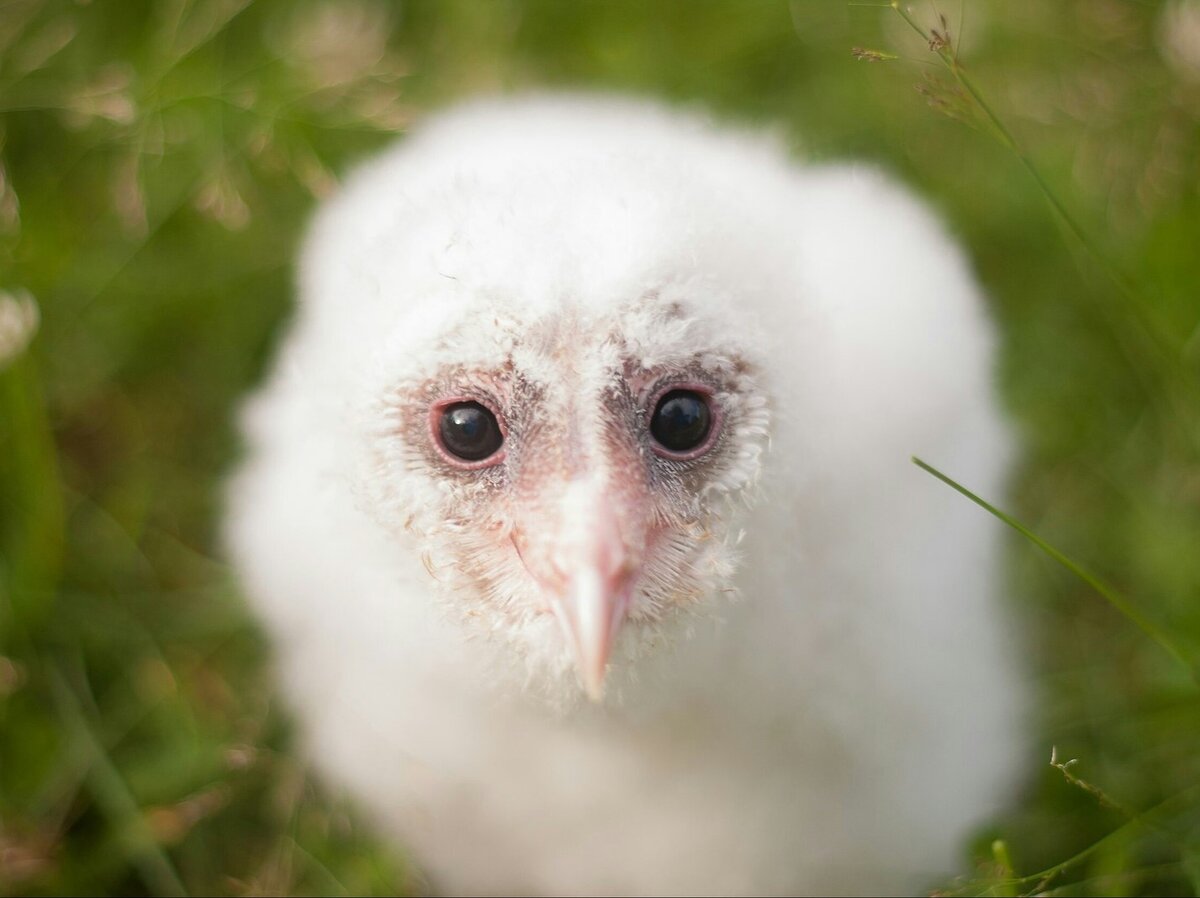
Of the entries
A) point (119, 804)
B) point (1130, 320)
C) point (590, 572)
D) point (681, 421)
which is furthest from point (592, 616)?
point (1130, 320)

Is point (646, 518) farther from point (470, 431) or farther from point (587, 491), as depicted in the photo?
point (470, 431)

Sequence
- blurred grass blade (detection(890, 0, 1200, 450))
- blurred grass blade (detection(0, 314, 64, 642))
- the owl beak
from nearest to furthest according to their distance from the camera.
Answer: the owl beak, blurred grass blade (detection(890, 0, 1200, 450)), blurred grass blade (detection(0, 314, 64, 642))

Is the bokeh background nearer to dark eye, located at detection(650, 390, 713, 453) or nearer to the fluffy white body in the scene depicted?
the fluffy white body

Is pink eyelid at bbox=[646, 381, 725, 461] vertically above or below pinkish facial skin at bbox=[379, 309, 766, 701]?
above

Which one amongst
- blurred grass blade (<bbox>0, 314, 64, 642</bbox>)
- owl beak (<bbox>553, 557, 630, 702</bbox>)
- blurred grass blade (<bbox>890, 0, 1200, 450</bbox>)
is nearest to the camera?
owl beak (<bbox>553, 557, 630, 702</bbox>)

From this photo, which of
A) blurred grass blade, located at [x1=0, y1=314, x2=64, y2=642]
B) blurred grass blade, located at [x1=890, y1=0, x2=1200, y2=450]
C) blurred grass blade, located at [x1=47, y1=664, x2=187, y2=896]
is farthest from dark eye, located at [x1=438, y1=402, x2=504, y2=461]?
blurred grass blade, located at [x1=0, y1=314, x2=64, y2=642]

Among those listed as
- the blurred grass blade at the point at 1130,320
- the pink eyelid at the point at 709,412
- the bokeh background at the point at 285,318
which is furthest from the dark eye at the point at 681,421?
the bokeh background at the point at 285,318

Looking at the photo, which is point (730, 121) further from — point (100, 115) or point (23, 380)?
point (23, 380)

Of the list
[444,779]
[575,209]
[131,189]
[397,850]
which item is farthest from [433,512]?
[131,189]
